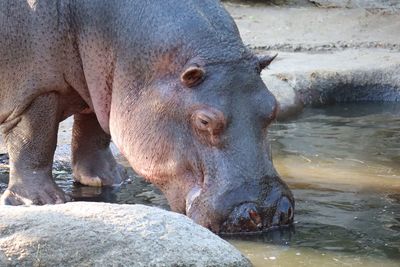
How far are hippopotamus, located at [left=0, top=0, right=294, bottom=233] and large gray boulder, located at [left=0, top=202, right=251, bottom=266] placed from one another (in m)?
0.80

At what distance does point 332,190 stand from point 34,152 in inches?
72.1

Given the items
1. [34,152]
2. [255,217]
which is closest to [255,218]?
[255,217]

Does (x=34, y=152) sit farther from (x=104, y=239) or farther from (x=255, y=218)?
(x=104, y=239)

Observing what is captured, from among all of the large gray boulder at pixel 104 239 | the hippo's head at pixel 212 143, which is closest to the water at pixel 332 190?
the hippo's head at pixel 212 143

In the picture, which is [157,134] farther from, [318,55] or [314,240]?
[318,55]

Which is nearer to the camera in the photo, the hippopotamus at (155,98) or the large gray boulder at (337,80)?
the hippopotamus at (155,98)

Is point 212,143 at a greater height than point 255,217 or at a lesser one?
greater

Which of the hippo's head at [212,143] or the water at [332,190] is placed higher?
the hippo's head at [212,143]

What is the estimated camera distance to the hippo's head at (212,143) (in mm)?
4707

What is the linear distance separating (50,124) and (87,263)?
204 centimetres

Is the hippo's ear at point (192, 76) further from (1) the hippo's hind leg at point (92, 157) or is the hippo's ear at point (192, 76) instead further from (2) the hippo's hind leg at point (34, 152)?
(1) the hippo's hind leg at point (92, 157)

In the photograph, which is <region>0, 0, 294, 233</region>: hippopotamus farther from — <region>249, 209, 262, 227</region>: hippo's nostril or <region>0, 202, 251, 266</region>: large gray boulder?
<region>0, 202, 251, 266</region>: large gray boulder

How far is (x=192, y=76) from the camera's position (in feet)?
16.0

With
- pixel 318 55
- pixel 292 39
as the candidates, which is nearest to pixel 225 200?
pixel 318 55
